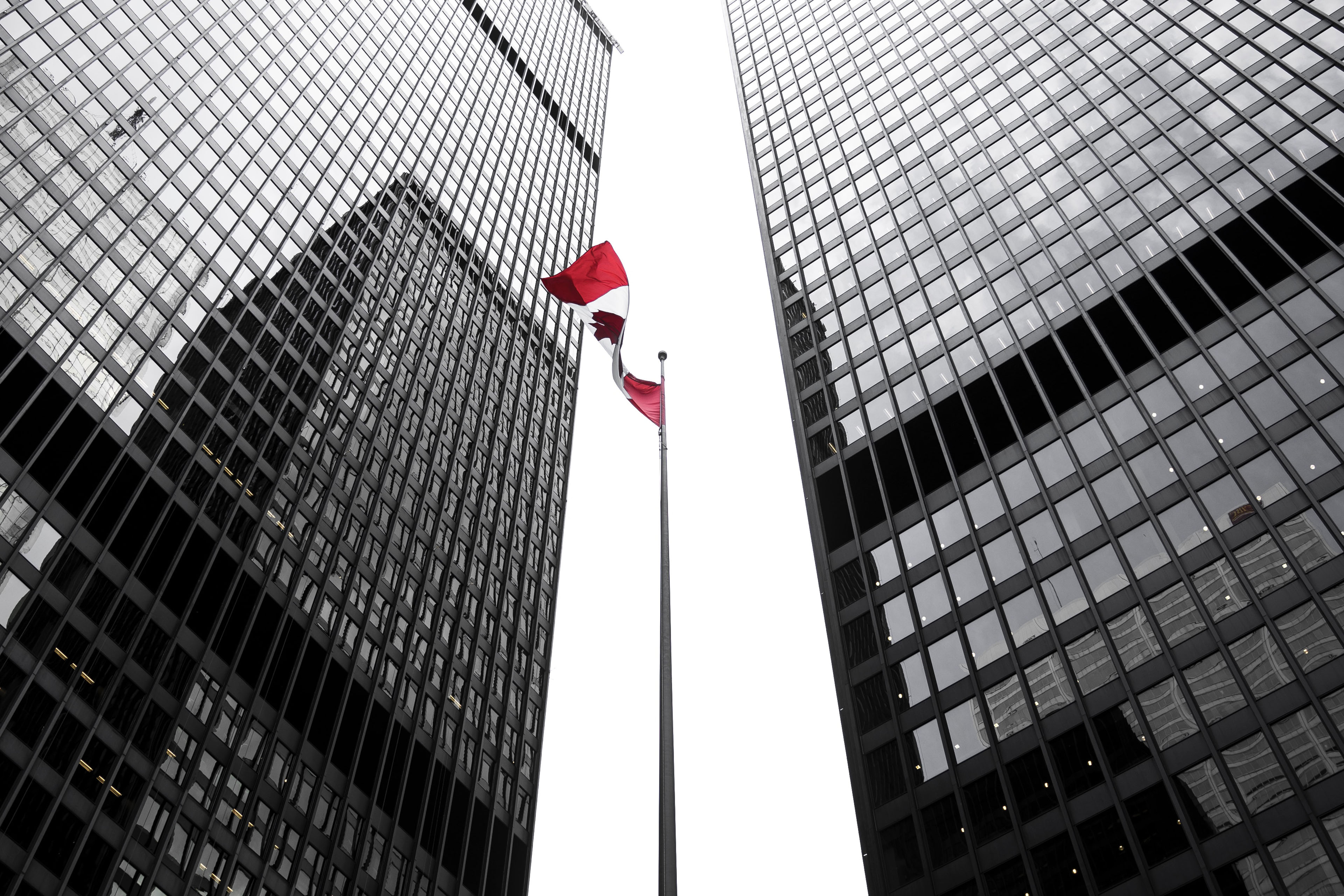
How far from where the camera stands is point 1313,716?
29.1m

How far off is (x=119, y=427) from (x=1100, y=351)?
43.8 meters

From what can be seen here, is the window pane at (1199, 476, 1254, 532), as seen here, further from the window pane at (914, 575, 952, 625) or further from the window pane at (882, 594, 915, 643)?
the window pane at (882, 594, 915, 643)

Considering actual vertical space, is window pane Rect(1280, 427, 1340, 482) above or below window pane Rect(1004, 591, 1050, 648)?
above

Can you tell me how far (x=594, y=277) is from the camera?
35.4 meters

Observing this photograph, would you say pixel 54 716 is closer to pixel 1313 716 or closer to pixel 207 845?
pixel 207 845

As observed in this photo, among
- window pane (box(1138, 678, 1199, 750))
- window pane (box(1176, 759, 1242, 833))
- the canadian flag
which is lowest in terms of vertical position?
window pane (box(1176, 759, 1242, 833))

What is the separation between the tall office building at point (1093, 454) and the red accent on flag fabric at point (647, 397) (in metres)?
14.7

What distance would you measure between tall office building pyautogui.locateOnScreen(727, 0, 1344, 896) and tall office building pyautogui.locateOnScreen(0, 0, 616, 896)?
25.0 metres

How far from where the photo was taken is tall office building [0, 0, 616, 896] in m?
42.5

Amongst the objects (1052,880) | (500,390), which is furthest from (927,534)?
(500,390)

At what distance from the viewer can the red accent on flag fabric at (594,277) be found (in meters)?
35.2

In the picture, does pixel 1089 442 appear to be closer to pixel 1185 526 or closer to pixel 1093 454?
pixel 1093 454

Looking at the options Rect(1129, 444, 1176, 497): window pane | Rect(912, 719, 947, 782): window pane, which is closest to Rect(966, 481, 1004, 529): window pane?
Rect(1129, 444, 1176, 497): window pane

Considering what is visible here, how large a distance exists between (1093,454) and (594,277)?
20.0 metres
